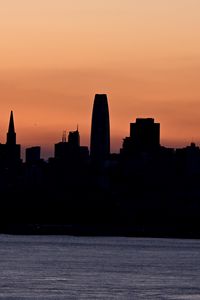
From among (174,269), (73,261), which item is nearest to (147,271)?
(174,269)

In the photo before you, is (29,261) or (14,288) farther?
(29,261)

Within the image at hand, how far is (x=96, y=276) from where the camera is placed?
164 meters

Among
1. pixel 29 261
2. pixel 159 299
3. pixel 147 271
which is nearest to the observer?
pixel 159 299

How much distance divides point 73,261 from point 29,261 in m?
3.42

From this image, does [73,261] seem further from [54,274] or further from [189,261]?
[54,274]

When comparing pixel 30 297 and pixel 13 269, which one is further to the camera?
pixel 13 269

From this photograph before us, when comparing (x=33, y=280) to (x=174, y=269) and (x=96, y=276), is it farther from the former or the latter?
(x=174, y=269)

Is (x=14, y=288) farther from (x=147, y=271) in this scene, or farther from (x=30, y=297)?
(x=147, y=271)

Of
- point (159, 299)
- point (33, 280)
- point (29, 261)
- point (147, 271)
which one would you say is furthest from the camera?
point (29, 261)

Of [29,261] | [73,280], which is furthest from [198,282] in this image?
[29,261]

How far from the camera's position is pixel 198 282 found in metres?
160

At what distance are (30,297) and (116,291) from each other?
24.3 feet

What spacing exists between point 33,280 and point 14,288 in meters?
8.18

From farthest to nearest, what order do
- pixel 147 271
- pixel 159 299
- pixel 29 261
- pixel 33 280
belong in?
1. pixel 29 261
2. pixel 147 271
3. pixel 33 280
4. pixel 159 299
